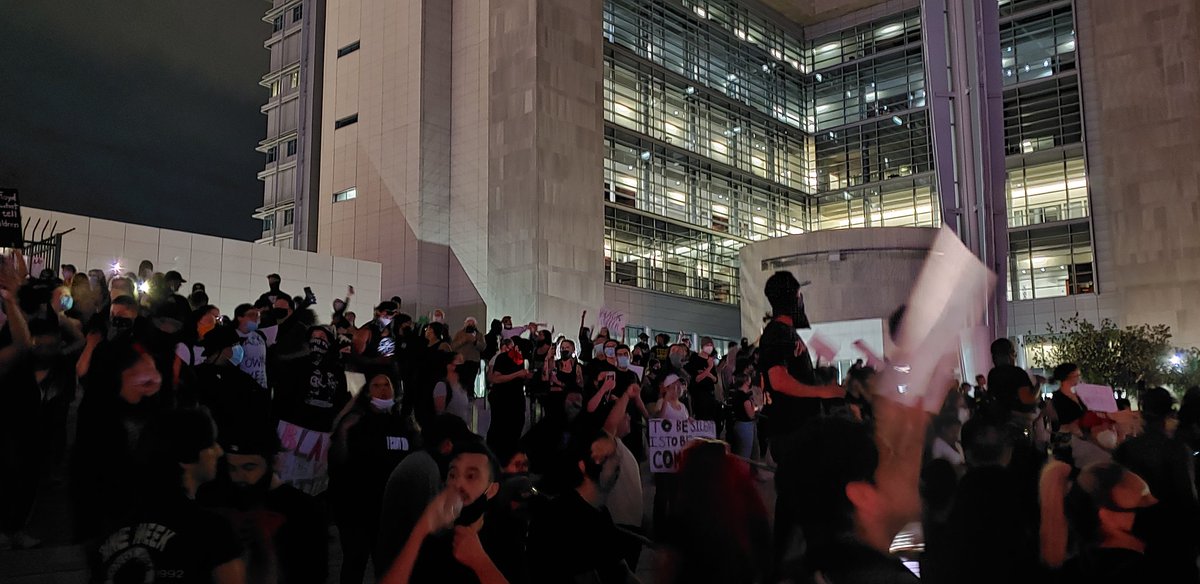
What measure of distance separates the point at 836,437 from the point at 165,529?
2866 mm

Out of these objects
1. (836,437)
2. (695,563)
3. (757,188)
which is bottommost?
(695,563)

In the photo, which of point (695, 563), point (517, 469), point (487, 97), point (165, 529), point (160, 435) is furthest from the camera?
point (487, 97)

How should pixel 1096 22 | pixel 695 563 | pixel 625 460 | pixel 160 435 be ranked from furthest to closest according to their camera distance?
pixel 1096 22 < pixel 625 460 < pixel 695 563 < pixel 160 435

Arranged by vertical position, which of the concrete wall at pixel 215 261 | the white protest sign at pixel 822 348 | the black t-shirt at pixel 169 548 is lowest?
the black t-shirt at pixel 169 548

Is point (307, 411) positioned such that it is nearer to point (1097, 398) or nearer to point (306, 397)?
point (306, 397)

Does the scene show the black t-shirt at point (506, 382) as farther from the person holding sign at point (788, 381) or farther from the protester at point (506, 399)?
the person holding sign at point (788, 381)

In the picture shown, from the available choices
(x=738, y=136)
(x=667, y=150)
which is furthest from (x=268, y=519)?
(x=738, y=136)

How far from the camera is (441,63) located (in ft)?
113

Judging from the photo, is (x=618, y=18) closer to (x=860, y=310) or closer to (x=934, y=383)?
(x=860, y=310)

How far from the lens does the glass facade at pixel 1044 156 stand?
39.4 metres

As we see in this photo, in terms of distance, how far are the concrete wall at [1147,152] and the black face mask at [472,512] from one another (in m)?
39.5

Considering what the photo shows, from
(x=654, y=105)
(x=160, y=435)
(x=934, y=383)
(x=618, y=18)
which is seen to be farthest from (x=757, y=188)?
(x=160, y=435)

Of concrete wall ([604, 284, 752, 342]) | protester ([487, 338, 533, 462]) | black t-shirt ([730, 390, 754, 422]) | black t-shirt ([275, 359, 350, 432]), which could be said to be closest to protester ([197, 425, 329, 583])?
black t-shirt ([275, 359, 350, 432])

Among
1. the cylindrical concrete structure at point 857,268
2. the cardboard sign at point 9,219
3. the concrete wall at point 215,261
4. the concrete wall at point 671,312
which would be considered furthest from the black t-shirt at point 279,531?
the cylindrical concrete structure at point 857,268
